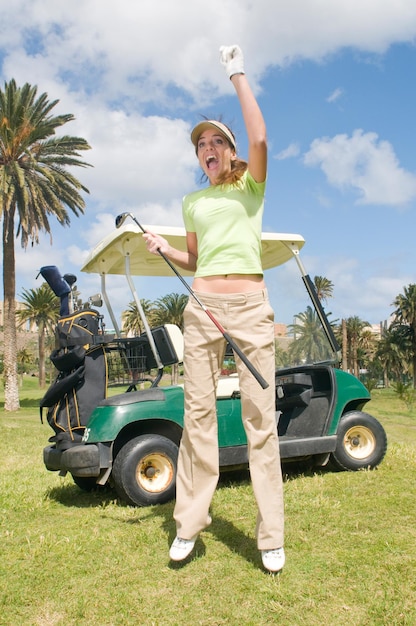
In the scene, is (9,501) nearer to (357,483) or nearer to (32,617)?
(32,617)

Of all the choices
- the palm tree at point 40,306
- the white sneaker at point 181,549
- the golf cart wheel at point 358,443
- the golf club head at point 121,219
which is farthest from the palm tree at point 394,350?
the white sneaker at point 181,549

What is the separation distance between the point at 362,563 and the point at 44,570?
1.61 meters

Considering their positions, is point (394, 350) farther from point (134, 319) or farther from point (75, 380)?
point (75, 380)

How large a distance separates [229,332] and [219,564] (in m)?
1.17

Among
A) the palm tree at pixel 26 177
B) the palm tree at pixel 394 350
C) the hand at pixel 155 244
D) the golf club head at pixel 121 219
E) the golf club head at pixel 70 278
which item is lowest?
the palm tree at pixel 394 350

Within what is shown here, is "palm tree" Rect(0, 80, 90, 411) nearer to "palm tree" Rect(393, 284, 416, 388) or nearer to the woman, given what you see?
the woman

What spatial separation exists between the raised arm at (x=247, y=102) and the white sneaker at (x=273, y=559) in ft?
6.37

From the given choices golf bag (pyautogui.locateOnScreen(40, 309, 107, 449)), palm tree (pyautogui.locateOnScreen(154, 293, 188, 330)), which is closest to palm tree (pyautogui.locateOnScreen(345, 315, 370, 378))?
palm tree (pyautogui.locateOnScreen(154, 293, 188, 330))

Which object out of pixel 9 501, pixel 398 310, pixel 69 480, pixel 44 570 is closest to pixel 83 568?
pixel 44 570

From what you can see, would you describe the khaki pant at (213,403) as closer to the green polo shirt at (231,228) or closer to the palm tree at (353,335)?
the green polo shirt at (231,228)

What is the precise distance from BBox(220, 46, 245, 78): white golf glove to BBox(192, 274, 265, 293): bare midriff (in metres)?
1.01

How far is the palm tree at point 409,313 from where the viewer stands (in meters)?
59.3

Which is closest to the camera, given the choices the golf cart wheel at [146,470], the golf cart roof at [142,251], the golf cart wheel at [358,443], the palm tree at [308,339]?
the golf cart wheel at [146,470]

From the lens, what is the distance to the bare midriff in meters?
3.10
